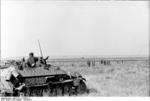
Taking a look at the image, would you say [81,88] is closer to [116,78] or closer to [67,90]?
[67,90]

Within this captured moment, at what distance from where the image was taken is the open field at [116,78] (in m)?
9.11

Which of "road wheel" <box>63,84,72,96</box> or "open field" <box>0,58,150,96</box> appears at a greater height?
"open field" <box>0,58,150,96</box>

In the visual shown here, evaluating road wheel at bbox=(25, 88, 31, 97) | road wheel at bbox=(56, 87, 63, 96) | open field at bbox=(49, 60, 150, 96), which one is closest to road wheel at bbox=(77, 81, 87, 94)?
open field at bbox=(49, 60, 150, 96)

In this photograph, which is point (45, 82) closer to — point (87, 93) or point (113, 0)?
point (87, 93)

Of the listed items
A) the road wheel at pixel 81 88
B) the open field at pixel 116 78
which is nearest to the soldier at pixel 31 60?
the open field at pixel 116 78

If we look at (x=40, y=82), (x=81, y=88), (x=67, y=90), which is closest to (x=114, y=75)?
(x=81, y=88)

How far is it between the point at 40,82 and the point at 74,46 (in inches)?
52.9

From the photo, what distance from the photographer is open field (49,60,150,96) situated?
9.11 m

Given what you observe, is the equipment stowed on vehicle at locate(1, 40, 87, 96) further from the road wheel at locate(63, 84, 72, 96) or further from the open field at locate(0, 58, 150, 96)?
the open field at locate(0, 58, 150, 96)

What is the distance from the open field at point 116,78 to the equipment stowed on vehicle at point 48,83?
0.74ft

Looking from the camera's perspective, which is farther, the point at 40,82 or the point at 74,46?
the point at 74,46

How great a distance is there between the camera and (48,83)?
9.07 m

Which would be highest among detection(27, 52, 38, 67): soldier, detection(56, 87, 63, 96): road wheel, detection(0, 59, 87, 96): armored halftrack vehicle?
detection(27, 52, 38, 67): soldier

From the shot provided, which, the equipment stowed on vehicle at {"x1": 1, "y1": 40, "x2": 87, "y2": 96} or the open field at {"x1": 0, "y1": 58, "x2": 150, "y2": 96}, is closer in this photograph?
the equipment stowed on vehicle at {"x1": 1, "y1": 40, "x2": 87, "y2": 96}
